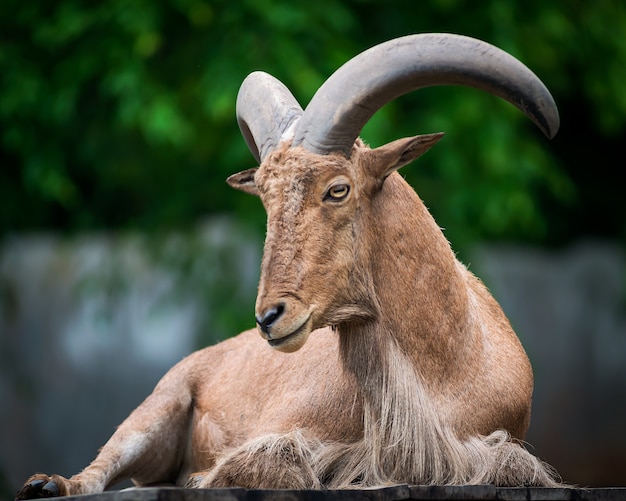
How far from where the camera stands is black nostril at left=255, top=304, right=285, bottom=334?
3.96 metres

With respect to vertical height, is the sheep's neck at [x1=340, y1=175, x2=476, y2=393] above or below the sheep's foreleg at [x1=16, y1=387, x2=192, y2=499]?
above

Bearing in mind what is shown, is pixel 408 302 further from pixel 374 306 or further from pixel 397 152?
pixel 397 152

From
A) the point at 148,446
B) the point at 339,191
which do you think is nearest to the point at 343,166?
the point at 339,191

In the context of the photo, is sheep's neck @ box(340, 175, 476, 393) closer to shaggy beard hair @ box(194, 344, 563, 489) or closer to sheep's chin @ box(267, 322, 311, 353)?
shaggy beard hair @ box(194, 344, 563, 489)

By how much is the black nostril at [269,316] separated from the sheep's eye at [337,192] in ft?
1.61

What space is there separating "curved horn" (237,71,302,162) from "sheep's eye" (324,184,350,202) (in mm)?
307

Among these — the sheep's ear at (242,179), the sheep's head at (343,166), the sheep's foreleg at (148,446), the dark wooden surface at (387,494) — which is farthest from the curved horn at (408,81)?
the sheep's foreleg at (148,446)

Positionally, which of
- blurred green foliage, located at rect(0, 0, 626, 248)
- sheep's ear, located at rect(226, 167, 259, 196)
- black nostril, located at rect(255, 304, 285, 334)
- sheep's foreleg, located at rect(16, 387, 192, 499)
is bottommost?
sheep's foreleg, located at rect(16, 387, 192, 499)

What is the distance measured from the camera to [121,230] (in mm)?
11773

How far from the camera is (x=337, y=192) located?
4.19 metres

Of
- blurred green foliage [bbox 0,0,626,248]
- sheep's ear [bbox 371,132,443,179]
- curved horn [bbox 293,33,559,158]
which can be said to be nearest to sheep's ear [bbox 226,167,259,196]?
curved horn [bbox 293,33,559,158]

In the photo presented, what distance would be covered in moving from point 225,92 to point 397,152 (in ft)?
16.8

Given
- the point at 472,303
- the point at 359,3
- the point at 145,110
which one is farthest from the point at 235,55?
the point at 472,303

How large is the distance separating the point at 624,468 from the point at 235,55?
648cm
